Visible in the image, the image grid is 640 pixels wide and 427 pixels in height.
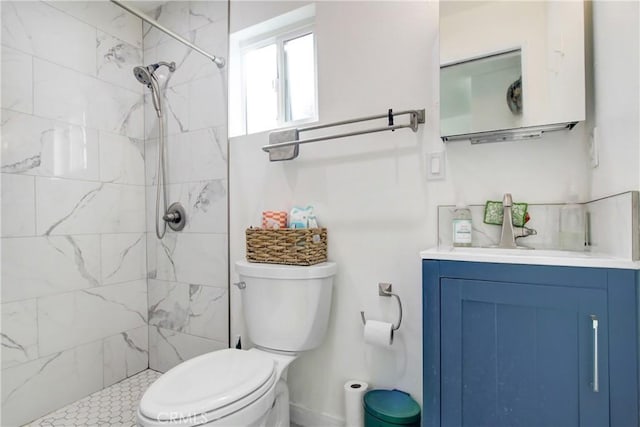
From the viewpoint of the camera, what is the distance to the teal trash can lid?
1.17 metres

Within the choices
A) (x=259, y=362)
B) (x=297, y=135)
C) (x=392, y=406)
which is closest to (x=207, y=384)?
(x=259, y=362)

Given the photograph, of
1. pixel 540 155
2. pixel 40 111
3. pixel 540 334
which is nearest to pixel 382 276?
pixel 540 334

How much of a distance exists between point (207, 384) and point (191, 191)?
45.5 inches

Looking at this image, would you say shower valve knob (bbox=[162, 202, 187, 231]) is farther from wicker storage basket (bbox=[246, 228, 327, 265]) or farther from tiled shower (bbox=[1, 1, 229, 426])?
wicker storage basket (bbox=[246, 228, 327, 265])

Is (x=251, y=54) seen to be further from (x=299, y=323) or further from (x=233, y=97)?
(x=299, y=323)

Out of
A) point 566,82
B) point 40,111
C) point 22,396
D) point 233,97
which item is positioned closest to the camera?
point 566,82

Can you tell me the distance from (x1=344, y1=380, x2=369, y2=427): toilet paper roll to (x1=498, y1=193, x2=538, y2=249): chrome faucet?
2.62 feet

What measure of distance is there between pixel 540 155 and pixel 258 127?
1.40m

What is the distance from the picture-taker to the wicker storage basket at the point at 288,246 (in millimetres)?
1347

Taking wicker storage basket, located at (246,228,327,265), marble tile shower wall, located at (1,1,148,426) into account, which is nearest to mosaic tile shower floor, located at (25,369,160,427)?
marble tile shower wall, located at (1,1,148,426)

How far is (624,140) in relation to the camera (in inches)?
31.7

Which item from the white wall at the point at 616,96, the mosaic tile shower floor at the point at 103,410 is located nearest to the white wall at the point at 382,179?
the white wall at the point at 616,96

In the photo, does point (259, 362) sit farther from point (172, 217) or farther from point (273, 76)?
point (273, 76)

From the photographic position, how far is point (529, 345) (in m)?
0.86
